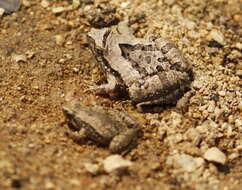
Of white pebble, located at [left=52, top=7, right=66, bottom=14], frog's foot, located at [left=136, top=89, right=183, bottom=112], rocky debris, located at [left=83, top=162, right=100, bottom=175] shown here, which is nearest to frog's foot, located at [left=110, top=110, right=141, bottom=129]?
frog's foot, located at [left=136, top=89, right=183, bottom=112]

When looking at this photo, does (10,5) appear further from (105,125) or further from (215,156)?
(215,156)

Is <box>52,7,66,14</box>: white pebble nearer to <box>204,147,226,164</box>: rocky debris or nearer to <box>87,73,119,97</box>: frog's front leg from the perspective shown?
<box>87,73,119,97</box>: frog's front leg

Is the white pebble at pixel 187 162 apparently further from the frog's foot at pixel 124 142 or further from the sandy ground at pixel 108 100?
the frog's foot at pixel 124 142

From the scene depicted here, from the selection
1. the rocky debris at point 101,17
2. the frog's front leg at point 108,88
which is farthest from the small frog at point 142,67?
the rocky debris at point 101,17

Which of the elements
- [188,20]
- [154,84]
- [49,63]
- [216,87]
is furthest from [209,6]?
[49,63]

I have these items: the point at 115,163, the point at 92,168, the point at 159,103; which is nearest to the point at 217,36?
the point at 159,103
